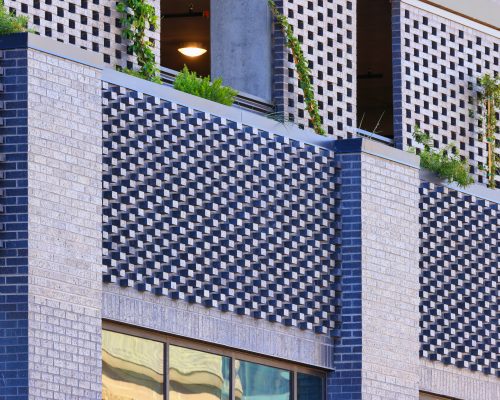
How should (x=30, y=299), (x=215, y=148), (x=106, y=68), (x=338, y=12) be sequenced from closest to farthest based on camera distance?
(x=30, y=299) < (x=106, y=68) < (x=215, y=148) < (x=338, y=12)

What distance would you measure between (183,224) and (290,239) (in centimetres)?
208

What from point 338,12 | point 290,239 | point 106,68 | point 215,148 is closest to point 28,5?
point 106,68

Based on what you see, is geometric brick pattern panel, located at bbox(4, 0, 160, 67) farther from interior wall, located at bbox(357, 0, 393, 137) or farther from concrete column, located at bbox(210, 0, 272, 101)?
interior wall, located at bbox(357, 0, 393, 137)

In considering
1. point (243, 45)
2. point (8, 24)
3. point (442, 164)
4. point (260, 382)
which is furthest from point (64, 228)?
point (442, 164)

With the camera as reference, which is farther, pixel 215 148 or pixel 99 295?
pixel 215 148

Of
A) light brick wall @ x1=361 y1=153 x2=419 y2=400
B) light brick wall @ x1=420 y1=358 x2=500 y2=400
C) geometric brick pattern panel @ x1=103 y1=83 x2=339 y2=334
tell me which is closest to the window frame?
geometric brick pattern panel @ x1=103 y1=83 x2=339 y2=334

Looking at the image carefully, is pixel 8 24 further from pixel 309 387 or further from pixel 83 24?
pixel 309 387

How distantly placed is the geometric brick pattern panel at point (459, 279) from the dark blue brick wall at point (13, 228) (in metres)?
7.82

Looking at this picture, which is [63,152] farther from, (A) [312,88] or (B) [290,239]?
(A) [312,88]

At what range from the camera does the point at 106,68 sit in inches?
878

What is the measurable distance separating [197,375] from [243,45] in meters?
5.17

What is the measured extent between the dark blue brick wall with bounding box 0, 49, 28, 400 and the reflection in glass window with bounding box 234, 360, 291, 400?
432 centimetres

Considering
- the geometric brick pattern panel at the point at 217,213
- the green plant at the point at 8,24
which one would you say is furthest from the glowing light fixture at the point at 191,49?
the green plant at the point at 8,24

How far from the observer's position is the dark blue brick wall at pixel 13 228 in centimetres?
2028
